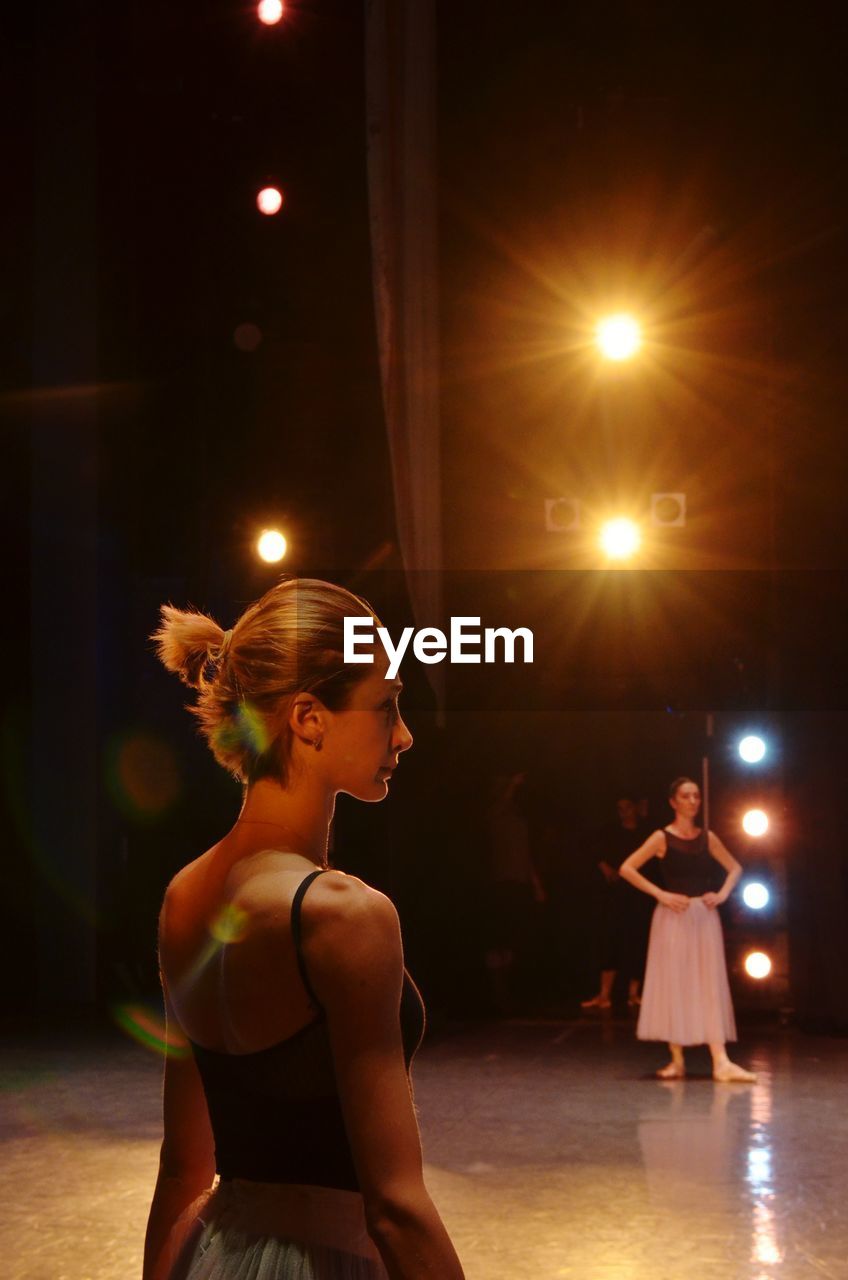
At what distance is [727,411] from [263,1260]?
12.1 meters

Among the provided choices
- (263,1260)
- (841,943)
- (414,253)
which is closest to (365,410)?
(414,253)

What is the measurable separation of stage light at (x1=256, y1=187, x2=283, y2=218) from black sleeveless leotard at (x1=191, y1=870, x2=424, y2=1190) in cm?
1261

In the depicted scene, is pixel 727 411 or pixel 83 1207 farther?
pixel 727 411

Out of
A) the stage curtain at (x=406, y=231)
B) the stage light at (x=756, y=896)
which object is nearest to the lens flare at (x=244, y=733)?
the stage curtain at (x=406, y=231)

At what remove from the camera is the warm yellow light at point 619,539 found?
12.8m

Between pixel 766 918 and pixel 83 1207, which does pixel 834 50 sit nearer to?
pixel 766 918

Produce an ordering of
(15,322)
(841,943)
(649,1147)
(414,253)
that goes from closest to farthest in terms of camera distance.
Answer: (649,1147)
(414,253)
(841,943)
(15,322)

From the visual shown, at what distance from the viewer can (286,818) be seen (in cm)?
182

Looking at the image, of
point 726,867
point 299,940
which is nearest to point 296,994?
point 299,940

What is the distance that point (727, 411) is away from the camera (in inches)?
523

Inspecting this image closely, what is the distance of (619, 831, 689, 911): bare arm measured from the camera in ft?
34.2

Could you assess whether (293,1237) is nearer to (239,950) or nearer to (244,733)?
(239,950)

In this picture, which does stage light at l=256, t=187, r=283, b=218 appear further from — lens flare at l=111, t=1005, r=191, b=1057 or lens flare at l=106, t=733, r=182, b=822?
lens flare at l=111, t=1005, r=191, b=1057

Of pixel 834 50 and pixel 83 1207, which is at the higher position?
pixel 834 50
